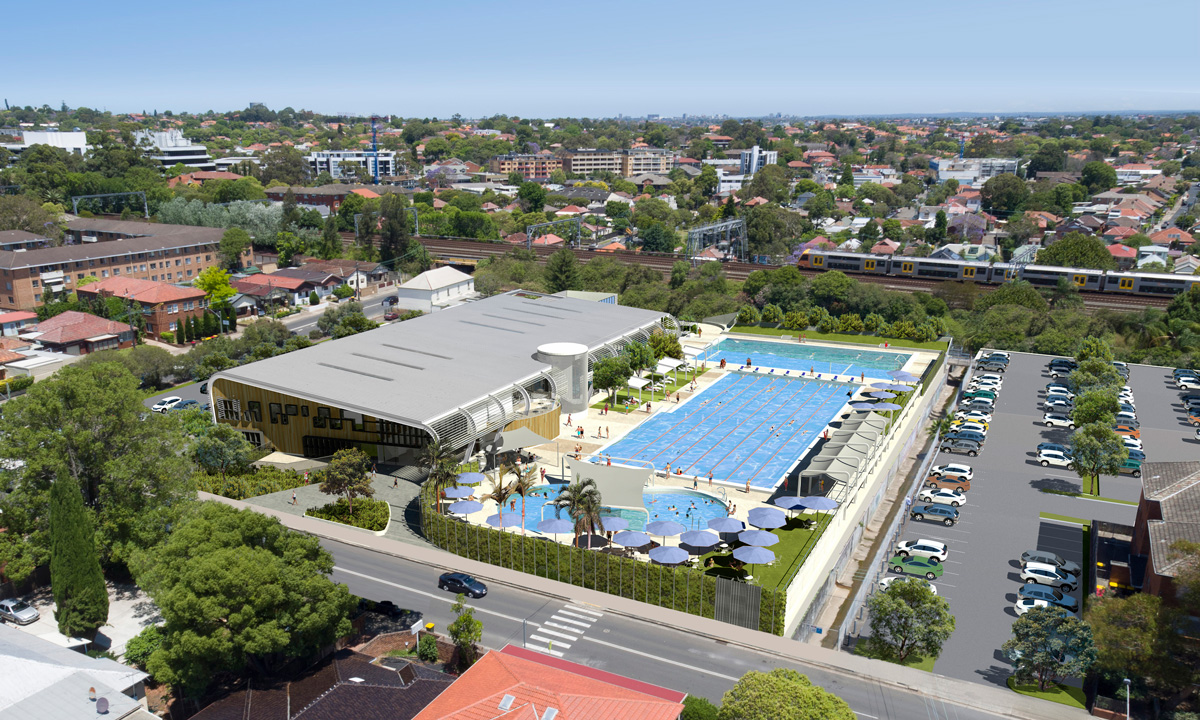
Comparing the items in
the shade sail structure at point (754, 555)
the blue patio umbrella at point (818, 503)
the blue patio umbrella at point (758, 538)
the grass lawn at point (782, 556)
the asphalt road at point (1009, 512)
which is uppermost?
the blue patio umbrella at point (758, 538)

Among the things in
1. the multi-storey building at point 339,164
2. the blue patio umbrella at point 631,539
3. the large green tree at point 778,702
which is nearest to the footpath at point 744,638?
the blue patio umbrella at point 631,539

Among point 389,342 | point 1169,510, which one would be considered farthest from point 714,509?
point 389,342

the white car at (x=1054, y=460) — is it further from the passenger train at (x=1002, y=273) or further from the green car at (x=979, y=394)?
the passenger train at (x=1002, y=273)

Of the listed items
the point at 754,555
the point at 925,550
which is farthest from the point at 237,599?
the point at 925,550

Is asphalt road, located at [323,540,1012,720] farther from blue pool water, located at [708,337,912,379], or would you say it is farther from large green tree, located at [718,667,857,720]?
blue pool water, located at [708,337,912,379]

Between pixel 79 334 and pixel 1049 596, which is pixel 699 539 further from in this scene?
pixel 79 334

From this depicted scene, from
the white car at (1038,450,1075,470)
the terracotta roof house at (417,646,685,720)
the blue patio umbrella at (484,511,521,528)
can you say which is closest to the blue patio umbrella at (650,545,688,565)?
the terracotta roof house at (417,646,685,720)

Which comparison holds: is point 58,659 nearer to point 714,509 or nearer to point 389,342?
point 714,509
